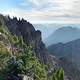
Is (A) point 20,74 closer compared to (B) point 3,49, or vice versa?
(A) point 20,74

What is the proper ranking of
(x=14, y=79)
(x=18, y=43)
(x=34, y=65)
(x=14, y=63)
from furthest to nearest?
(x=18, y=43) < (x=34, y=65) < (x=14, y=63) < (x=14, y=79)

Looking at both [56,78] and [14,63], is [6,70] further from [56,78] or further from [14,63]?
[56,78]

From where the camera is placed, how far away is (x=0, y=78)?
72.8 m

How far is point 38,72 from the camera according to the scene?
86.3 m

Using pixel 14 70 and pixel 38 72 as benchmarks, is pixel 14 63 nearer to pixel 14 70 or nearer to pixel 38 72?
pixel 14 70

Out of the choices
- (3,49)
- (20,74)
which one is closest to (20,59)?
(20,74)

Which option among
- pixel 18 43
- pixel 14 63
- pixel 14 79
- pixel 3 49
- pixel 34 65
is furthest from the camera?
pixel 18 43

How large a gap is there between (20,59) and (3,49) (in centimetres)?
2343

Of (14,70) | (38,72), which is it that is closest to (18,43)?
(38,72)

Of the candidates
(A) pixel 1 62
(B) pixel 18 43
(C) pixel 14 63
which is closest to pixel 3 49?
(A) pixel 1 62

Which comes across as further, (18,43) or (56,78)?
(18,43)

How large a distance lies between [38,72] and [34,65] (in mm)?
4263

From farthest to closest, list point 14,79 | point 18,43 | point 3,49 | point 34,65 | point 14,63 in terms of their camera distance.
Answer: point 18,43 → point 3,49 → point 34,65 → point 14,63 → point 14,79

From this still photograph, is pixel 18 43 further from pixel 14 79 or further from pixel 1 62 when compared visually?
pixel 14 79
